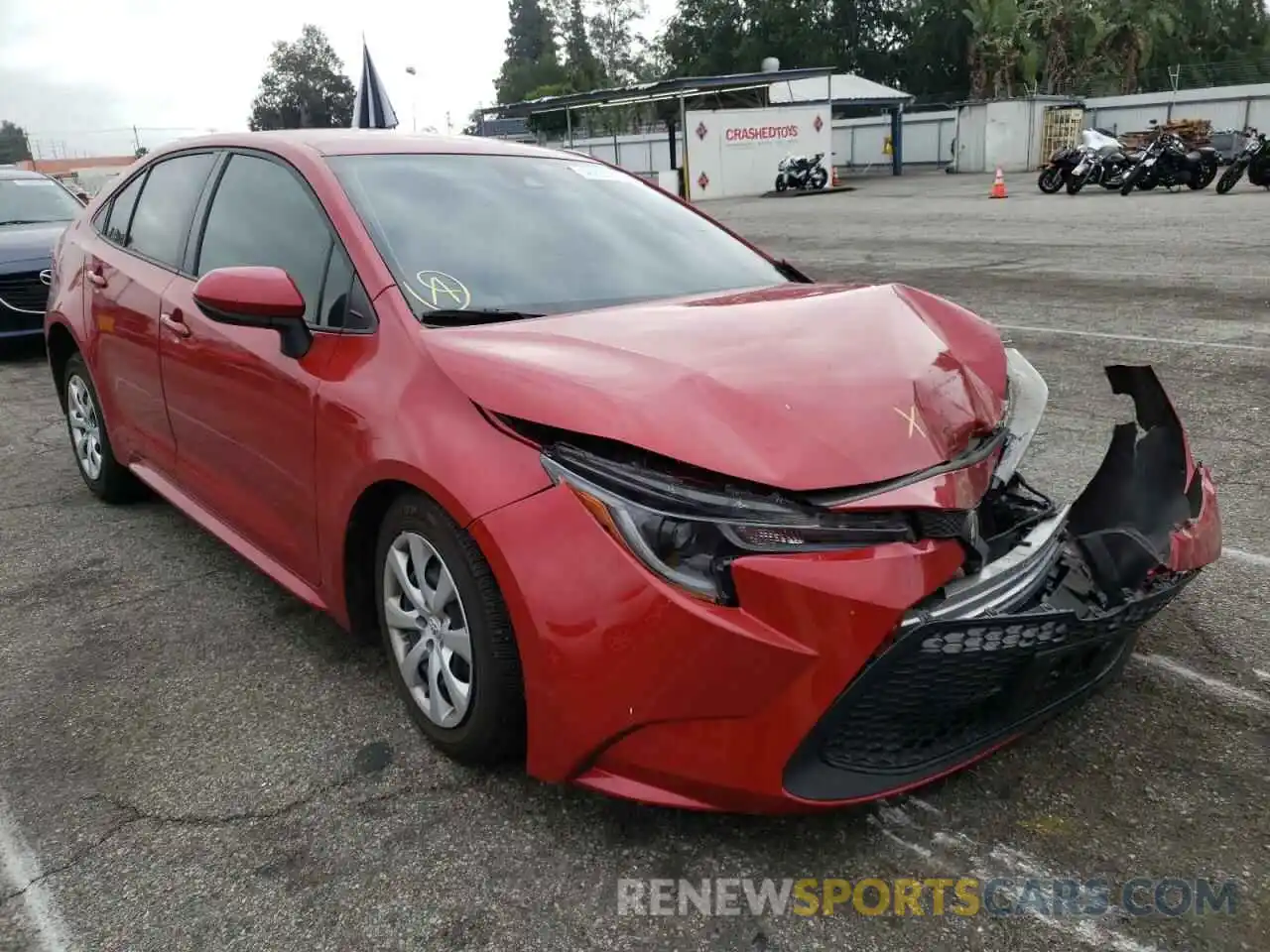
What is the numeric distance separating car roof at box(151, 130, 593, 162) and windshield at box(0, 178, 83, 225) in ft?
21.7

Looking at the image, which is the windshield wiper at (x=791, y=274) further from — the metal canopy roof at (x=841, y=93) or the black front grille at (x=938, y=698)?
the metal canopy roof at (x=841, y=93)

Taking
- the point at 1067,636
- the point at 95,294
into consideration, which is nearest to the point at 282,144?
the point at 95,294

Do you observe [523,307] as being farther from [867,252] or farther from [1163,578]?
[867,252]

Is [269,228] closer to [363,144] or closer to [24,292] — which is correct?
[363,144]

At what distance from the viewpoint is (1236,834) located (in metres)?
2.22

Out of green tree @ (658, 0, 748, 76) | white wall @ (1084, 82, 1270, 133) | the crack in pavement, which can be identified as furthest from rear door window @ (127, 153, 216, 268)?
green tree @ (658, 0, 748, 76)

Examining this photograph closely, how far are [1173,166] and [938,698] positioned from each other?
72.7 ft

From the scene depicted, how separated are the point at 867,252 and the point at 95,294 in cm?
1091

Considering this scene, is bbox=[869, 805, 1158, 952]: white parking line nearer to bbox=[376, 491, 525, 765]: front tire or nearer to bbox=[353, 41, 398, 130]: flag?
bbox=[376, 491, 525, 765]: front tire

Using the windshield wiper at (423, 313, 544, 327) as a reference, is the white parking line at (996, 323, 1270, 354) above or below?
below

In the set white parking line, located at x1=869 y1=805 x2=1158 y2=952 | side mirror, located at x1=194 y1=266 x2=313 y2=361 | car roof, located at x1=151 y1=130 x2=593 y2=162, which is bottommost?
white parking line, located at x1=869 y1=805 x2=1158 y2=952

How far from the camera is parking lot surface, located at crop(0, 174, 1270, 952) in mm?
2059

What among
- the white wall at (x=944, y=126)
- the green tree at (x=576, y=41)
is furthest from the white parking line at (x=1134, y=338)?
the green tree at (x=576, y=41)

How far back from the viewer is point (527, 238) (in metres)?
3.03
